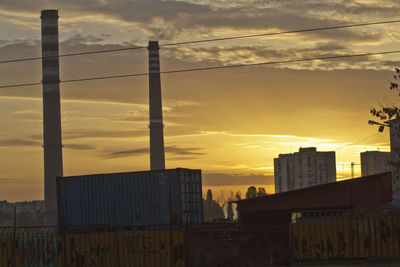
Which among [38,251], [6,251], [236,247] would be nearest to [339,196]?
[236,247]

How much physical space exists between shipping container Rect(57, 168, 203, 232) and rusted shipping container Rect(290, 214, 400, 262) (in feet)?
24.6

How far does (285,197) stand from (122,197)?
39.3 ft

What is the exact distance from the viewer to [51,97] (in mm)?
79625

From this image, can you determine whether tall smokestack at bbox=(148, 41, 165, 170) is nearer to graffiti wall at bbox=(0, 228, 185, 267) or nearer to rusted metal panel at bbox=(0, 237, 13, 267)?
graffiti wall at bbox=(0, 228, 185, 267)

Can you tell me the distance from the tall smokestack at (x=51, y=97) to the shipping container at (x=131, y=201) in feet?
141

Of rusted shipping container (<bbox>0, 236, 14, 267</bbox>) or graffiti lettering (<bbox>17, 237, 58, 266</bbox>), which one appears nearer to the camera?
graffiti lettering (<bbox>17, 237, 58, 266</bbox>)

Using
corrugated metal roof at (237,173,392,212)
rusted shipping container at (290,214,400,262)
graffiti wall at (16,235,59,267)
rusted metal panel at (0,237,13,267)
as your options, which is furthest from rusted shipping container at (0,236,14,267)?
corrugated metal roof at (237,173,392,212)

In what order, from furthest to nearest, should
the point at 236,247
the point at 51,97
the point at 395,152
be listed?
1. the point at 51,97
2. the point at 395,152
3. the point at 236,247

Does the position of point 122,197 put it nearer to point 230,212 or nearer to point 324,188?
point 324,188

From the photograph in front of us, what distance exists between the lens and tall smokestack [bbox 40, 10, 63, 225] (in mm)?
79625

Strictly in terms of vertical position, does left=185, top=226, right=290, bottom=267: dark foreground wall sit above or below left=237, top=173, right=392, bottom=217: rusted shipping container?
below

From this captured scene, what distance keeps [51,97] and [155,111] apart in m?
15.5

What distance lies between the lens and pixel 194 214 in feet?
119

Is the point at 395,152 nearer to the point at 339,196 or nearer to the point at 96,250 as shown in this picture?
the point at 339,196
